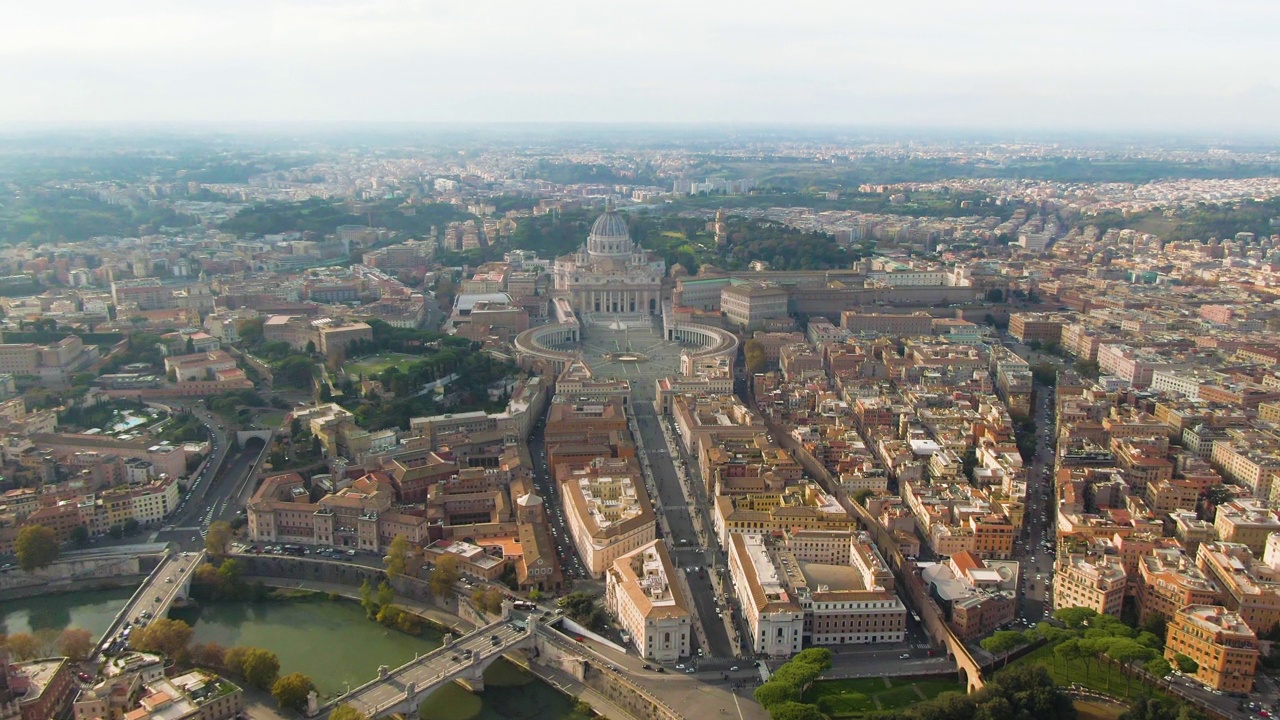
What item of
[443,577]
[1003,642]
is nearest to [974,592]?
[1003,642]

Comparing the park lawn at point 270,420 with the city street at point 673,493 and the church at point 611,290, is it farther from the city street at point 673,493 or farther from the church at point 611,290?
the church at point 611,290

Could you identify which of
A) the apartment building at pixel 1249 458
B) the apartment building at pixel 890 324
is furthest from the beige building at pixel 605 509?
the apartment building at pixel 890 324

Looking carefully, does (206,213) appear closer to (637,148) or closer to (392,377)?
(392,377)

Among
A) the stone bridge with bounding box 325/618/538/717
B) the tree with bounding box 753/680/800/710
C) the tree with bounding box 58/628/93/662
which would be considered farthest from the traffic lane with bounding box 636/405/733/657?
the tree with bounding box 58/628/93/662

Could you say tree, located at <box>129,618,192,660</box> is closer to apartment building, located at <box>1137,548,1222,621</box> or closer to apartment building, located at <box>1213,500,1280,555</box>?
apartment building, located at <box>1137,548,1222,621</box>

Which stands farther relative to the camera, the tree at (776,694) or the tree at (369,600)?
the tree at (369,600)

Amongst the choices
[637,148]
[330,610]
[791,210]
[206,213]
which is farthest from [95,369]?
[637,148]
